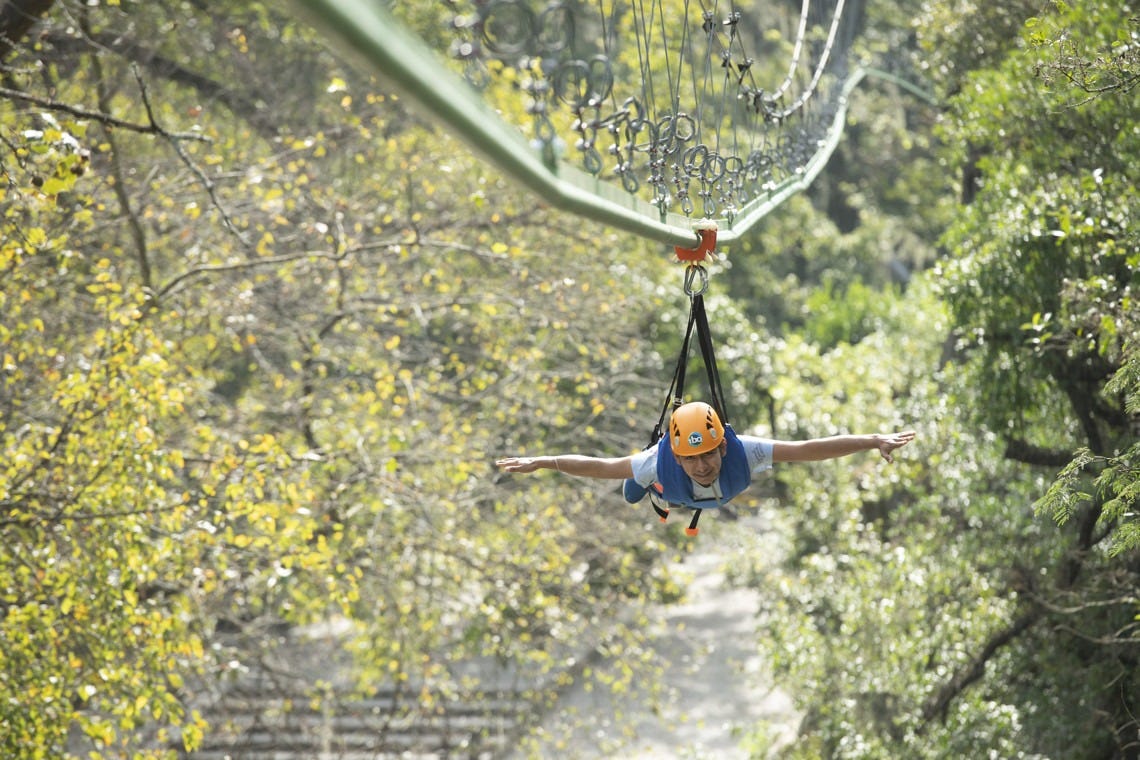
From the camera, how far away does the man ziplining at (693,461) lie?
176 inches

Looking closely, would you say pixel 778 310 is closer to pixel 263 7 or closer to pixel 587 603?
pixel 263 7

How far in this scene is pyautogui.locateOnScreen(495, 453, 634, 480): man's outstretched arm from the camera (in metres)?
4.49

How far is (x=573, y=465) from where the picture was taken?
4.60 m

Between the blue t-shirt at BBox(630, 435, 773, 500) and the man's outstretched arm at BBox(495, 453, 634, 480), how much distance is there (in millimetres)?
57

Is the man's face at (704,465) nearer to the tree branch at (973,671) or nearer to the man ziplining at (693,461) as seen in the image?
the man ziplining at (693,461)

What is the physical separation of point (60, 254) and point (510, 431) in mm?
5626

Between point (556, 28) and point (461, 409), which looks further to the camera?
point (461, 409)

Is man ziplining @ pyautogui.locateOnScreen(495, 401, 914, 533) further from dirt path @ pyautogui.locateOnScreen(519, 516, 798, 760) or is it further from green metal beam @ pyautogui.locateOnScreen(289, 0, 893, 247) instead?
dirt path @ pyautogui.locateOnScreen(519, 516, 798, 760)

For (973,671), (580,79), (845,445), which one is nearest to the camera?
(580,79)

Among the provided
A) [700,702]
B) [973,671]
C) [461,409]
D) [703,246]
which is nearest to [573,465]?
[703,246]

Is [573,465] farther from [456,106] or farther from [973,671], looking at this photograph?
[973,671]

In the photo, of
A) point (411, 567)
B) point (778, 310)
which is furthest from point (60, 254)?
point (778, 310)

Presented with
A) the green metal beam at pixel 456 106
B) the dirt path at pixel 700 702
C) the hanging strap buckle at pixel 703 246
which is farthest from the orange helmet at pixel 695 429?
the dirt path at pixel 700 702

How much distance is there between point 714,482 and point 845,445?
1.91ft
